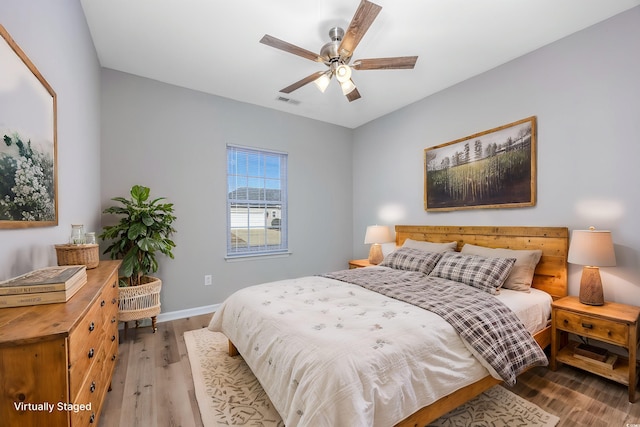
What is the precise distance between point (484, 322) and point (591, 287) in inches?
45.3

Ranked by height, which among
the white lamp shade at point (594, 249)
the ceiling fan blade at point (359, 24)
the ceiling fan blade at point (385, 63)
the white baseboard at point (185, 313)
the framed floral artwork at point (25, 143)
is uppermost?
the ceiling fan blade at point (359, 24)

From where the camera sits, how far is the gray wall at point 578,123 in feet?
7.18

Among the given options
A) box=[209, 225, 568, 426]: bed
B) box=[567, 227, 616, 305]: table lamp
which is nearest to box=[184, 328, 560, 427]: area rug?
box=[209, 225, 568, 426]: bed

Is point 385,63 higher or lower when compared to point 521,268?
higher

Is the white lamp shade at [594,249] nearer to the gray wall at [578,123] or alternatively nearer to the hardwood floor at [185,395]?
the gray wall at [578,123]

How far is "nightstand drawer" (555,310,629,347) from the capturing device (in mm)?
1919

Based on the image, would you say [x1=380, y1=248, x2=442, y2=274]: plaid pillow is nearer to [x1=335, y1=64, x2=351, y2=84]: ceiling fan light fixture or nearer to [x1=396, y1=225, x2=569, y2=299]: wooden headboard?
[x1=396, y1=225, x2=569, y2=299]: wooden headboard

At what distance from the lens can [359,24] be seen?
1.87m

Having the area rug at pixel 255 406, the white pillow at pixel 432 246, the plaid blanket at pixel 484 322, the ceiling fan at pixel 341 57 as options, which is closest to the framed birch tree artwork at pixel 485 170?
the white pillow at pixel 432 246

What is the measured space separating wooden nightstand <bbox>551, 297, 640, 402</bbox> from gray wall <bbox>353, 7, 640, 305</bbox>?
35 cm

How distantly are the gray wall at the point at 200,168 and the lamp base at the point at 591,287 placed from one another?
125 inches

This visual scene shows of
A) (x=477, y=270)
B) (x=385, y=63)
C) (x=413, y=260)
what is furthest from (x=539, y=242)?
(x=385, y=63)

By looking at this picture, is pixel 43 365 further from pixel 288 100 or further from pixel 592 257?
pixel 288 100

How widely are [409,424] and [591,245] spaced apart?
197 cm
